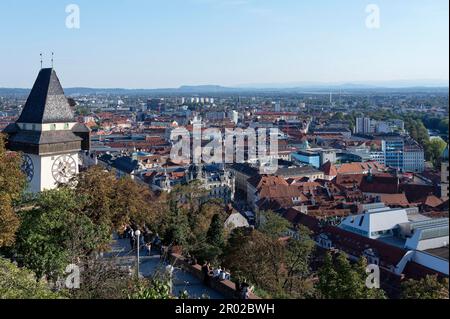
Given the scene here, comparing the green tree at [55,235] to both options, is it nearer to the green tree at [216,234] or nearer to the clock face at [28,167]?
the clock face at [28,167]

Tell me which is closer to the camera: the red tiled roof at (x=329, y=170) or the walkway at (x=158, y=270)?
the walkway at (x=158, y=270)

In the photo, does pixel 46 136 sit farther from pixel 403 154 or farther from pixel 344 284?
pixel 403 154

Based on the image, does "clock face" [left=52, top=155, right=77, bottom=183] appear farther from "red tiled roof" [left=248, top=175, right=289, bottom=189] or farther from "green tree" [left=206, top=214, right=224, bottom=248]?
"red tiled roof" [left=248, top=175, right=289, bottom=189]

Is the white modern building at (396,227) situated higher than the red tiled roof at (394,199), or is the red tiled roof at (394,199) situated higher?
the white modern building at (396,227)

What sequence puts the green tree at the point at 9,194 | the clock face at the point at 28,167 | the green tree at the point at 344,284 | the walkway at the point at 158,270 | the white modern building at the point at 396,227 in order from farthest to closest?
the white modern building at the point at 396,227, the clock face at the point at 28,167, the green tree at the point at 344,284, the green tree at the point at 9,194, the walkway at the point at 158,270

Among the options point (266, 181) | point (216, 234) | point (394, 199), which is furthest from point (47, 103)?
point (266, 181)

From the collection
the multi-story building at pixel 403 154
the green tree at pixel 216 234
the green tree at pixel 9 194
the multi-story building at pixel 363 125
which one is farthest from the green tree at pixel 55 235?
the multi-story building at pixel 363 125

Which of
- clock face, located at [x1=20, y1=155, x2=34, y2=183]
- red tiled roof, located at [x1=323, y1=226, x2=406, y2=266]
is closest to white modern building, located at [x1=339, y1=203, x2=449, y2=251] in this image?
red tiled roof, located at [x1=323, y1=226, x2=406, y2=266]

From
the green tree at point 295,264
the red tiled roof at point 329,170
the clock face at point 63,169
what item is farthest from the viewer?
the red tiled roof at point 329,170

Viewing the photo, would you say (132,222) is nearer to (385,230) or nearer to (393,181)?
(385,230)
